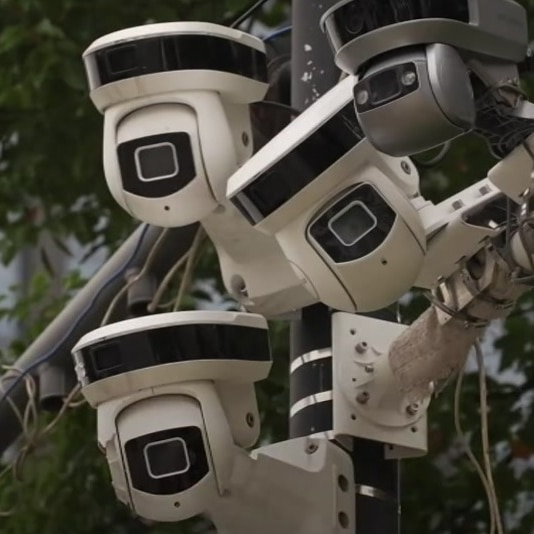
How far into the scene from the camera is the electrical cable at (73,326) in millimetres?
3660

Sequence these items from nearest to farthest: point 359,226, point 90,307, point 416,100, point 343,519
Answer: point 416,100
point 359,226
point 343,519
point 90,307

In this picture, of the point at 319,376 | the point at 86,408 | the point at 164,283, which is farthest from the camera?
the point at 86,408

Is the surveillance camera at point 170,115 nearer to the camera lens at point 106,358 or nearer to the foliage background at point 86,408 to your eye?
the camera lens at point 106,358

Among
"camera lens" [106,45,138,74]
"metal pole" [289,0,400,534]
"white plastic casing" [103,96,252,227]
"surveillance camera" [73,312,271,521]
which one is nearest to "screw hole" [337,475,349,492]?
"metal pole" [289,0,400,534]

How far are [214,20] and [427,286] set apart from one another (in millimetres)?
1969

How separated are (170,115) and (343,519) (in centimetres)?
62

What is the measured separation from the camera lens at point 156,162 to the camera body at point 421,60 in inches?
21.1

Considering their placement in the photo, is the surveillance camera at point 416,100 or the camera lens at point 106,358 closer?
the surveillance camera at point 416,100

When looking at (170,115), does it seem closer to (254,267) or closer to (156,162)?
(156,162)

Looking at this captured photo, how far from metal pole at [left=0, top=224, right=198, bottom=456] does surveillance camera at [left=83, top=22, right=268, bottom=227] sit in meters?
0.87

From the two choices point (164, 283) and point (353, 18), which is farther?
point (164, 283)

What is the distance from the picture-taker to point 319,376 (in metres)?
2.89

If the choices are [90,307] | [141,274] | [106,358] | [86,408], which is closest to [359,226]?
[106,358]

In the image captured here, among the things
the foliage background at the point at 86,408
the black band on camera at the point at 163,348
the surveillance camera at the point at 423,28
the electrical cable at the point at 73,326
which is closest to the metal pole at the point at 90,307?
the electrical cable at the point at 73,326
